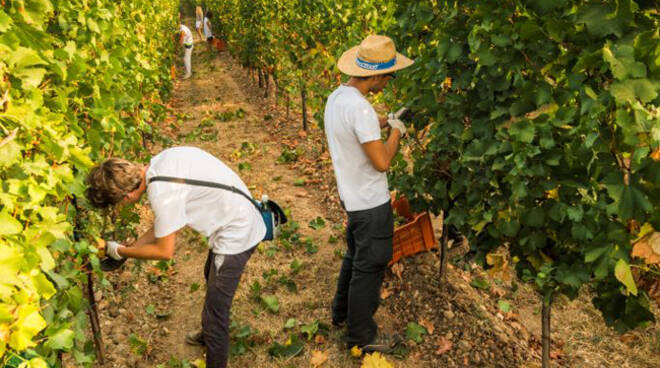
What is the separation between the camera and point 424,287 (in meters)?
4.30

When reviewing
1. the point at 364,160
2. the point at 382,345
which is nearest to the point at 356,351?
the point at 382,345

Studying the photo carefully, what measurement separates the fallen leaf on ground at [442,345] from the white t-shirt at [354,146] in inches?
50.3

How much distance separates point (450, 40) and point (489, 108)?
477mm

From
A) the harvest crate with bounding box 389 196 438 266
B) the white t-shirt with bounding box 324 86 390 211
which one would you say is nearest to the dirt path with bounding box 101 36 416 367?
the harvest crate with bounding box 389 196 438 266

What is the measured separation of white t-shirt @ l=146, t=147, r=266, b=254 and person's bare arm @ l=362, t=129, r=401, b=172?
2.70ft

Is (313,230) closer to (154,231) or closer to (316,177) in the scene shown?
(316,177)

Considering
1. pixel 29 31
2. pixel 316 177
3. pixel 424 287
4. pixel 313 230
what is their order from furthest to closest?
pixel 316 177 → pixel 313 230 → pixel 424 287 → pixel 29 31

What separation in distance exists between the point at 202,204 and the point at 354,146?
98 cm

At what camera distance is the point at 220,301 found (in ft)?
10.2

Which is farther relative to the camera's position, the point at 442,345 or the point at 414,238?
the point at 414,238

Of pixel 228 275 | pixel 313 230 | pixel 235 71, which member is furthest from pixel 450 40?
pixel 235 71

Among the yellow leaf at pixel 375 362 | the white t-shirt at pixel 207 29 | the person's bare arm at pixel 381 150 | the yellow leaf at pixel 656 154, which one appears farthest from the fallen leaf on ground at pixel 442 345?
the white t-shirt at pixel 207 29

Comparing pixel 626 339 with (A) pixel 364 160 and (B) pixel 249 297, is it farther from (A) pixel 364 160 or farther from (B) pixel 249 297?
(B) pixel 249 297

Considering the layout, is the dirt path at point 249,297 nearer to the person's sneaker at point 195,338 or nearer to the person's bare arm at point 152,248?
the person's sneaker at point 195,338
